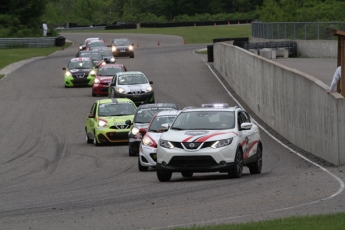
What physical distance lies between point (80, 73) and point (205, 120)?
29195mm

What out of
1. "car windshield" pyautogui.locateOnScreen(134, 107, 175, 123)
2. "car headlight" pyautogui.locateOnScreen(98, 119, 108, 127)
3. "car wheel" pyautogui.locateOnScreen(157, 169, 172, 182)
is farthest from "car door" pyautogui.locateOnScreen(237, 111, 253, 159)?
"car headlight" pyautogui.locateOnScreen(98, 119, 108, 127)

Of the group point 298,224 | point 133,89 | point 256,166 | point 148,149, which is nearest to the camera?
point 298,224

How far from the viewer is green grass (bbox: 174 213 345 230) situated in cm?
1059

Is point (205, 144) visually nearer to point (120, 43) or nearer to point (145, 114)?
point (145, 114)

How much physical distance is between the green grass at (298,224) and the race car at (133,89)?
25952mm

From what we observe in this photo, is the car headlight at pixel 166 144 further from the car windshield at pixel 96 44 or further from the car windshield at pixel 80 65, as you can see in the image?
the car windshield at pixel 96 44

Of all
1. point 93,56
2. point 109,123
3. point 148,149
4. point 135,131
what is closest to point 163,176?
point 148,149

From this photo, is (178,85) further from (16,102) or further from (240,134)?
(240,134)

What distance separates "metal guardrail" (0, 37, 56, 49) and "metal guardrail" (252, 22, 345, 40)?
62.9 ft

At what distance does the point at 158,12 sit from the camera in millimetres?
158875

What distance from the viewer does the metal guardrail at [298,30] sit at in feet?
202

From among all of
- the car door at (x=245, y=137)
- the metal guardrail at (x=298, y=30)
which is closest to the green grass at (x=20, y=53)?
the metal guardrail at (x=298, y=30)

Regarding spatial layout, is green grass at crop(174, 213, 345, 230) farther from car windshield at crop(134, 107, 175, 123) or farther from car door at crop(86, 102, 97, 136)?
car door at crop(86, 102, 97, 136)

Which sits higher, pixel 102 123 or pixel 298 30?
pixel 298 30
